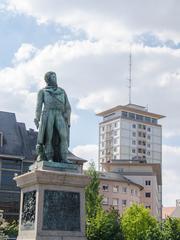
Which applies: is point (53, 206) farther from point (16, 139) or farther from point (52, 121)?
point (16, 139)

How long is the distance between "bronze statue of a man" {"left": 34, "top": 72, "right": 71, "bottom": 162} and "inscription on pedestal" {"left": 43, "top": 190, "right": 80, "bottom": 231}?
1.14 m

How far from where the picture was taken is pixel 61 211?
14617 mm

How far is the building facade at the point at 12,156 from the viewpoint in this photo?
57594 mm

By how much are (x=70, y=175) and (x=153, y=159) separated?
137630 millimetres

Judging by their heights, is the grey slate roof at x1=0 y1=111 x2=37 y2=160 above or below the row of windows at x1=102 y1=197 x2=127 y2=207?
above

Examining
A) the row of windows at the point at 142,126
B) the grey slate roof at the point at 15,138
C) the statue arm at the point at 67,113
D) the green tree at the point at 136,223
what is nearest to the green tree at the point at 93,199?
the green tree at the point at 136,223

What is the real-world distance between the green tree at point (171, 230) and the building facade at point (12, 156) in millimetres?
15726

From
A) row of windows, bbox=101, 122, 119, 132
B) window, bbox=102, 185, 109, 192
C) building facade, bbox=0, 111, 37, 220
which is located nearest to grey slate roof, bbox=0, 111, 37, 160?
building facade, bbox=0, 111, 37, 220

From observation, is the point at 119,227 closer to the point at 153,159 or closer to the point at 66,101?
the point at 66,101

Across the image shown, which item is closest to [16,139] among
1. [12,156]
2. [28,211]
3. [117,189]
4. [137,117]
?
[12,156]

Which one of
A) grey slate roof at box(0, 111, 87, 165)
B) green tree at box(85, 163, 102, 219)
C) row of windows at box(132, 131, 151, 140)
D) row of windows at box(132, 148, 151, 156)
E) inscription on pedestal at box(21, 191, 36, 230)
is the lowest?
inscription on pedestal at box(21, 191, 36, 230)

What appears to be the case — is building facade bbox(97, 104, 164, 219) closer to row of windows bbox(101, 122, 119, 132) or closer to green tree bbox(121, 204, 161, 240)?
row of windows bbox(101, 122, 119, 132)

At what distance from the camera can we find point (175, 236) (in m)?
48.7

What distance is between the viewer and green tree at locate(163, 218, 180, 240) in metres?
48.7
